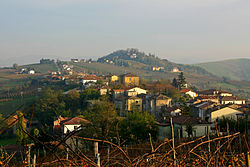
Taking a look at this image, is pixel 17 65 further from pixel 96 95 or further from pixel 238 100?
pixel 238 100

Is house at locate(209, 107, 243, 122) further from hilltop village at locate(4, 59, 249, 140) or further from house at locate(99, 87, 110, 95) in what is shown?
house at locate(99, 87, 110, 95)

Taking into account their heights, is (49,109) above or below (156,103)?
below

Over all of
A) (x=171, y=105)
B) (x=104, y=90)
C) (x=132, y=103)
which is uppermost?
(x=104, y=90)

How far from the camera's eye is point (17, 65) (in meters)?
141

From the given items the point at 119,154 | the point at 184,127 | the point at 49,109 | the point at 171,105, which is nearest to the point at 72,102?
the point at 49,109

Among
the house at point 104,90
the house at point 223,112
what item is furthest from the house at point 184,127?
the house at point 104,90

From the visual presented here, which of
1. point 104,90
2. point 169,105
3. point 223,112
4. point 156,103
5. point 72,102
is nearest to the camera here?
point 223,112

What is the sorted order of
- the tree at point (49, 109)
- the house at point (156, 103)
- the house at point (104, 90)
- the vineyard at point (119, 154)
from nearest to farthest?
the vineyard at point (119, 154) → the house at point (156, 103) → the tree at point (49, 109) → the house at point (104, 90)

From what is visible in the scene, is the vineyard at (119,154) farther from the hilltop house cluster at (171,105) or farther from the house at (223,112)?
the house at (223,112)

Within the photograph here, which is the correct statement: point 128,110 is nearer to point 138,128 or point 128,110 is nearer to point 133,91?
point 133,91

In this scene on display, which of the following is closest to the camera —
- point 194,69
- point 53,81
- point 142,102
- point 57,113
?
point 57,113

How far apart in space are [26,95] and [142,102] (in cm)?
2694

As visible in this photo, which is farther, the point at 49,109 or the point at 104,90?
the point at 104,90

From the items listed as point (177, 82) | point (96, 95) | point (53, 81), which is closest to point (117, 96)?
point (96, 95)
